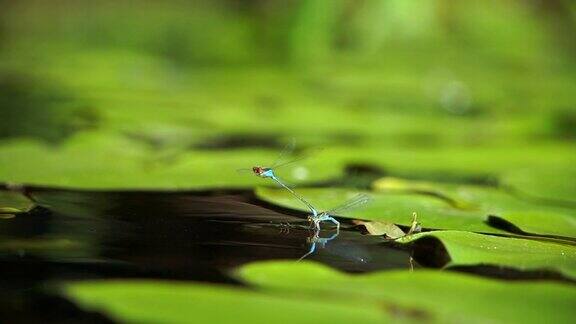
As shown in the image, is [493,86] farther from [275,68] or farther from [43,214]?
[43,214]

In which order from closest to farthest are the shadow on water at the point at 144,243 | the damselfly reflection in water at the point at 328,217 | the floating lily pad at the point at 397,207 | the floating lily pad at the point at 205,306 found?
the floating lily pad at the point at 205,306 < the shadow on water at the point at 144,243 < the damselfly reflection in water at the point at 328,217 < the floating lily pad at the point at 397,207

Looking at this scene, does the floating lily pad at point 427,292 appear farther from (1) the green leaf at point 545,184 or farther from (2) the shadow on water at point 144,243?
(1) the green leaf at point 545,184

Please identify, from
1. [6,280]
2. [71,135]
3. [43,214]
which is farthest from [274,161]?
[6,280]

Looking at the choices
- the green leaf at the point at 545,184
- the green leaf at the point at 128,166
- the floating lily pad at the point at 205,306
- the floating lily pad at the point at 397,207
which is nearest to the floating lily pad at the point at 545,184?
the green leaf at the point at 545,184

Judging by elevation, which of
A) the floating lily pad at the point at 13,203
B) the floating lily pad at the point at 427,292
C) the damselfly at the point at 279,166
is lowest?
the floating lily pad at the point at 427,292

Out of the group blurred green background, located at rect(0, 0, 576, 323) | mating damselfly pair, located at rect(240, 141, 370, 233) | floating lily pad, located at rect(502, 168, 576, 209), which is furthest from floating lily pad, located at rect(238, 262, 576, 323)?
floating lily pad, located at rect(502, 168, 576, 209)

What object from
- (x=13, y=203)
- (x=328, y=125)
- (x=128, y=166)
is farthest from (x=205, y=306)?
(x=328, y=125)

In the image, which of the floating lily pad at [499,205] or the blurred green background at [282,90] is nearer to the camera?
the floating lily pad at [499,205]

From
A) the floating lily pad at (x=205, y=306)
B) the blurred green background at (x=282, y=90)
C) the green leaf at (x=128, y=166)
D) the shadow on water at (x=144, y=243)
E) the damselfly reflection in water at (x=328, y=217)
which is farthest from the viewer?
the blurred green background at (x=282, y=90)
